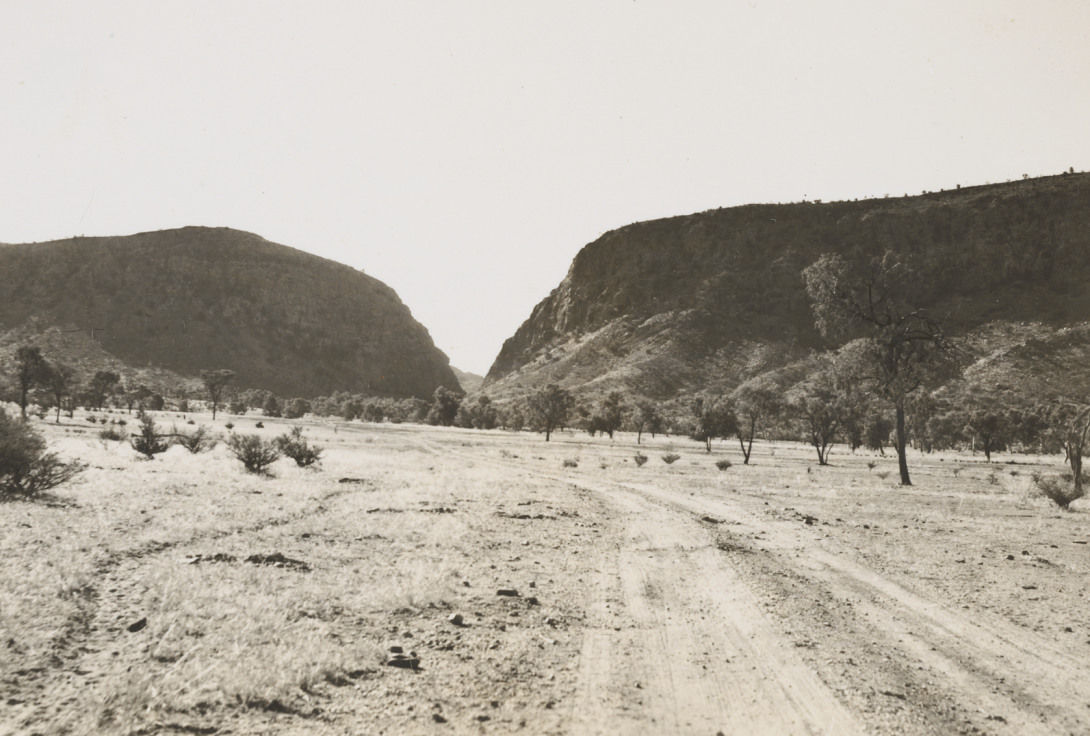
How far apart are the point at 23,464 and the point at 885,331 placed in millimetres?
28557

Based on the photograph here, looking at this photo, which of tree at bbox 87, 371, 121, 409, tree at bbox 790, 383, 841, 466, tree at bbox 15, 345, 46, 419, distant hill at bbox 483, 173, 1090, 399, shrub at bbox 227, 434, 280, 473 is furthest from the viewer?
distant hill at bbox 483, 173, 1090, 399

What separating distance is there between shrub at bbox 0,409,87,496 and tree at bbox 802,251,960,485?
26.7 meters

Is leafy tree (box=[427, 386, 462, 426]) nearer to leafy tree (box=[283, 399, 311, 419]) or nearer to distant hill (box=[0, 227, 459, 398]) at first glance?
leafy tree (box=[283, 399, 311, 419])

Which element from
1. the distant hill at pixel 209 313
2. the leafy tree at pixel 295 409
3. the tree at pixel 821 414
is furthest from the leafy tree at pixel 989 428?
the distant hill at pixel 209 313

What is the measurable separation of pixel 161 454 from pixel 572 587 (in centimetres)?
2344

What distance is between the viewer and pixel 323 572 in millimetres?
8227

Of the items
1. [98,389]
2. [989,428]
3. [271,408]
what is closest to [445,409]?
[271,408]

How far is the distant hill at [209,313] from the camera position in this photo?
12000cm

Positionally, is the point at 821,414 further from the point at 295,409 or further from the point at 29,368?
the point at 295,409

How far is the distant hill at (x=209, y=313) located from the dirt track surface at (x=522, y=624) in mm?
124531

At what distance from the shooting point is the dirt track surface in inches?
178

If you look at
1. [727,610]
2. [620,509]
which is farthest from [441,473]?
[727,610]

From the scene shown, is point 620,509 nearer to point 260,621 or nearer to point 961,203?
point 260,621

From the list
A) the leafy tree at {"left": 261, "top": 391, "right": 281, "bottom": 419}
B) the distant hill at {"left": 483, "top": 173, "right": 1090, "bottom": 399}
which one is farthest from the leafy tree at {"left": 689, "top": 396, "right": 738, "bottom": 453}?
the leafy tree at {"left": 261, "top": 391, "right": 281, "bottom": 419}
